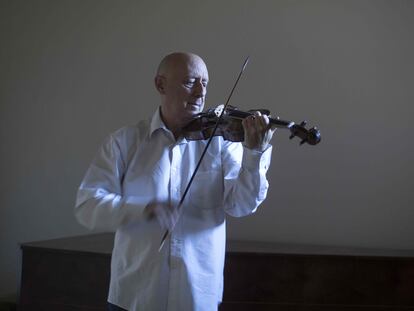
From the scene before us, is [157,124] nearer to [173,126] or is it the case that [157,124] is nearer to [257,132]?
[173,126]

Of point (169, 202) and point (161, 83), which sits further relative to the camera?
point (161, 83)

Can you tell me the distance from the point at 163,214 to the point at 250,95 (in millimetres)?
1747

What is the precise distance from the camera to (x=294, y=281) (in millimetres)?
2158

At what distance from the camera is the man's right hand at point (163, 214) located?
123 cm

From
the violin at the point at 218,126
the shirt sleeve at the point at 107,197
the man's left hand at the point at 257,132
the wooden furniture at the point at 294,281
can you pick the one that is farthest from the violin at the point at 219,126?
the wooden furniture at the point at 294,281

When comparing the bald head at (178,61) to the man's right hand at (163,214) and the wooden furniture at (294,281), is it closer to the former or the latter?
the man's right hand at (163,214)

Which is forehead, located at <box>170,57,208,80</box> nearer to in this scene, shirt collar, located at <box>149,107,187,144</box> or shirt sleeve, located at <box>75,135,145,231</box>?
shirt collar, located at <box>149,107,187,144</box>

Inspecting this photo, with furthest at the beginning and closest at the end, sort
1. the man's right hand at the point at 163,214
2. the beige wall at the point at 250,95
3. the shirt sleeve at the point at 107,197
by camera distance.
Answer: the beige wall at the point at 250,95 < the shirt sleeve at the point at 107,197 < the man's right hand at the point at 163,214

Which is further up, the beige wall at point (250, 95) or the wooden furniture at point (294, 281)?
the beige wall at point (250, 95)

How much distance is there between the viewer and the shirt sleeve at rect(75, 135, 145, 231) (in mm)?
1340

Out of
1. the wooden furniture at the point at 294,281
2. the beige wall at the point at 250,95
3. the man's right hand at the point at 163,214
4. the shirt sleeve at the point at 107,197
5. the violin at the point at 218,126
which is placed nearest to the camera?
the man's right hand at the point at 163,214

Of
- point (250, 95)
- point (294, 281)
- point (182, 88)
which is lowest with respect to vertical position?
point (294, 281)

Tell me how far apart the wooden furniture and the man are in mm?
738

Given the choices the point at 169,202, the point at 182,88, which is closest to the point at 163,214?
the point at 169,202
